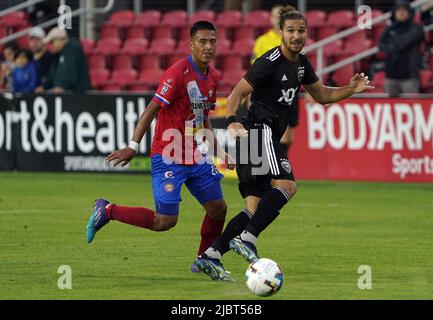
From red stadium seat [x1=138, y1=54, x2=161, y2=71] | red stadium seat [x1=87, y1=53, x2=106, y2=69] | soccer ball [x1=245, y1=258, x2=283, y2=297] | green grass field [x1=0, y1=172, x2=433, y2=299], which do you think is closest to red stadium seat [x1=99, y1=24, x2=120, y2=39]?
red stadium seat [x1=87, y1=53, x2=106, y2=69]

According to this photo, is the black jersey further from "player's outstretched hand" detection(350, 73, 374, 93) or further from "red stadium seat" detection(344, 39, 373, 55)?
"red stadium seat" detection(344, 39, 373, 55)

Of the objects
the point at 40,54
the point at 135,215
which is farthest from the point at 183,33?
the point at 135,215

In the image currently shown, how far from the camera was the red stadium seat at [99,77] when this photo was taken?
24.2 metres

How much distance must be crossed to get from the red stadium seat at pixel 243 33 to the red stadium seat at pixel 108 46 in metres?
2.27

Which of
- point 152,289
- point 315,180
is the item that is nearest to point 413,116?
point 315,180

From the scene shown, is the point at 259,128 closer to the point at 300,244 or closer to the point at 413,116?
the point at 300,244

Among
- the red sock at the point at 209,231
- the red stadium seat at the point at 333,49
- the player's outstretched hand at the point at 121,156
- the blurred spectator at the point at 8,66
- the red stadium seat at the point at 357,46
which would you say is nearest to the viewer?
the player's outstretched hand at the point at 121,156

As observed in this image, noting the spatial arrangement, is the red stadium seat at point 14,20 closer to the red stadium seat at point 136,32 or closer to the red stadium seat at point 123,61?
the red stadium seat at point 136,32

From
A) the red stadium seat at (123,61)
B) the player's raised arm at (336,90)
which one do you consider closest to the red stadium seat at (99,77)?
the red stadium seat at (123,61)

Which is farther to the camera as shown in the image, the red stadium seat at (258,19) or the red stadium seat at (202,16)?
the red stadium seat at (202,16)

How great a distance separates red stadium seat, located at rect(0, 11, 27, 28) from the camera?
85.1ft

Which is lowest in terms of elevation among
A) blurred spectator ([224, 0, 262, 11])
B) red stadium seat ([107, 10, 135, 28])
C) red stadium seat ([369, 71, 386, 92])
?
red stadium seat ([369, 71, 386, 92])

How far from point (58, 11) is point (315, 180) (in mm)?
8475

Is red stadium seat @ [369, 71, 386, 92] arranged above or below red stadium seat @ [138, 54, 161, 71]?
below
